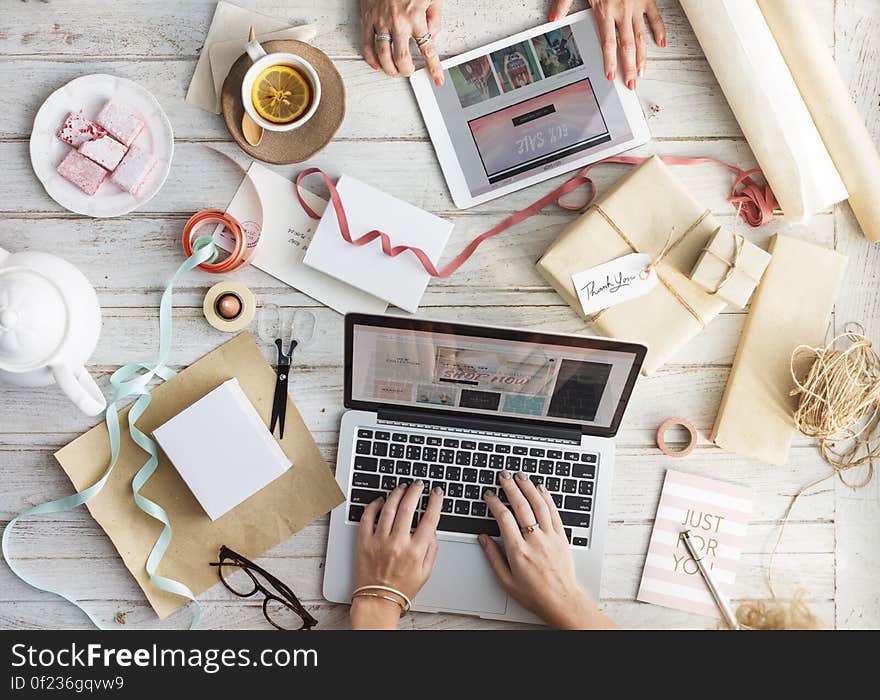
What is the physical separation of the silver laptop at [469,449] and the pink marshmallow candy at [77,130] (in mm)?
477

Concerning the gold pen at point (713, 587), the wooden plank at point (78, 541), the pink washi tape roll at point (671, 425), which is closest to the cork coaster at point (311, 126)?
the wooden plank at point (78, 541)

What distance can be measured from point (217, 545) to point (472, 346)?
1.52 feet

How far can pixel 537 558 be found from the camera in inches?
39.0

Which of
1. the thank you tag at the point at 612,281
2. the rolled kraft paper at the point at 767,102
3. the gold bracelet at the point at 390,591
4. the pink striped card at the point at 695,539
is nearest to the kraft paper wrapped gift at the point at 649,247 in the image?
the thank you tag at the point at 612,281

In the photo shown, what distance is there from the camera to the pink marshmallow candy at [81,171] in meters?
1.00

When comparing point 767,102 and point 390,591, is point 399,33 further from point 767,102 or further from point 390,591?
point 390,591

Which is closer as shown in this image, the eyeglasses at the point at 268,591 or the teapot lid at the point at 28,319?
the teapot lid at the point at 28,319

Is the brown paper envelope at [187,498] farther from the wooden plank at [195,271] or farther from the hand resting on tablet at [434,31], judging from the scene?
the hand resting on tablet at [434,31]

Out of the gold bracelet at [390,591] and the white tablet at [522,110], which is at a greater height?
the white tablet at [522,110]

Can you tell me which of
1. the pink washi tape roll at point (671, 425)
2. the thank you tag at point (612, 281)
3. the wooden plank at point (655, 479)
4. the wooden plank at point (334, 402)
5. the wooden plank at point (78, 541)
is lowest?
the wooden plank at point (78, 541)

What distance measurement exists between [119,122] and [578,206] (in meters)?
0.64

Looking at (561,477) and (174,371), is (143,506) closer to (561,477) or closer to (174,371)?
(174,371)

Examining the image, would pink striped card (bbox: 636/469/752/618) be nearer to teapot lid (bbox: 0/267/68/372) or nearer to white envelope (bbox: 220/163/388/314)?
white envelope (bbox: 220/163/388/314)

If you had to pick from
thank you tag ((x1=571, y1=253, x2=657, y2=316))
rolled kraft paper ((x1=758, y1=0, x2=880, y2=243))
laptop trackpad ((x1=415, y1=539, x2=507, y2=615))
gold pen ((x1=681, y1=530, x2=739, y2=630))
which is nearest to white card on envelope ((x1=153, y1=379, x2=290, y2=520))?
laptop trackpad ((x1=415, y1=539, x2=507, y2=615))
